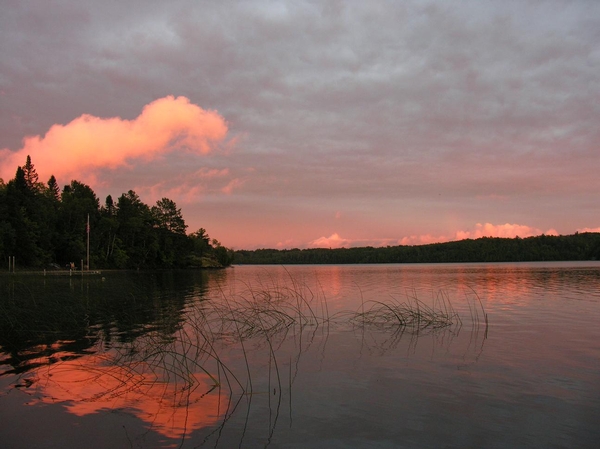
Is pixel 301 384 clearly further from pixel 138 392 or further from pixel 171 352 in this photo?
pixel 138 392

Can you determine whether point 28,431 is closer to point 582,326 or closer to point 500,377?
point 500,377

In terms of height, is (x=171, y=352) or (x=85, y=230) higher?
(x=85, y=230)

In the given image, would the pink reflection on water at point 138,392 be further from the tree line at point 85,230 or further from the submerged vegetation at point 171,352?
the tree line at point 85,230

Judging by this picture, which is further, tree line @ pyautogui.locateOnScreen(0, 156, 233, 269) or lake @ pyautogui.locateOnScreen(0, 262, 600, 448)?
tree line @ pyautogui.locateOnScreen(0, 156, 233, 269)

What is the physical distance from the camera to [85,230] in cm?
10550

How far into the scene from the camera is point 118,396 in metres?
10.9

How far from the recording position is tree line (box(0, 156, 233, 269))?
8669 cm

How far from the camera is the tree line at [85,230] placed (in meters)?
86.7

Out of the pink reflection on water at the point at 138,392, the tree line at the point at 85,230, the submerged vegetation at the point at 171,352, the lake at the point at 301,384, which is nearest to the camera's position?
the lake at the point at 301,384

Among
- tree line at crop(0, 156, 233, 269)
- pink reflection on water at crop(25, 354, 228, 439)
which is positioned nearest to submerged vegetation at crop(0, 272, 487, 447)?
pink reflection on water at crop(25, 354, 228, 439)

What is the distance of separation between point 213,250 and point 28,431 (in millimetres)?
170534

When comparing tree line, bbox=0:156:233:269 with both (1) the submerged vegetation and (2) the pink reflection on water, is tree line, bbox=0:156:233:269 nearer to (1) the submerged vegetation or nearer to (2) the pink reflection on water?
(1) the submerged vegetation

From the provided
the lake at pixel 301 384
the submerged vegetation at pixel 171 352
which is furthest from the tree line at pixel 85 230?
the lake at pixel 301 384

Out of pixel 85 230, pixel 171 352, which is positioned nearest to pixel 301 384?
pixel 171 352
